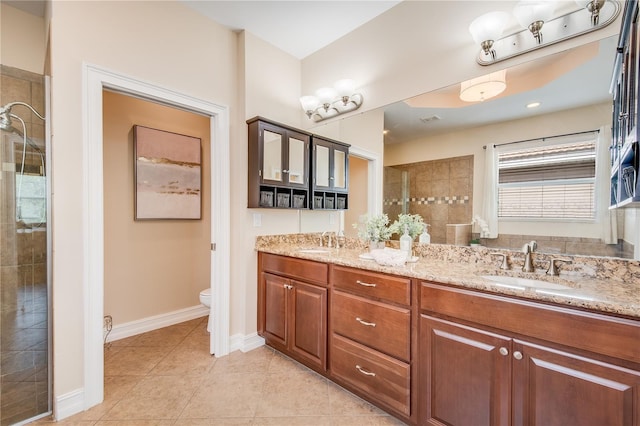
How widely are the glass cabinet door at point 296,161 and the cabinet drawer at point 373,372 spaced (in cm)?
143

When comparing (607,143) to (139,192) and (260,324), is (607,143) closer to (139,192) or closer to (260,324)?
Result: (260,324)

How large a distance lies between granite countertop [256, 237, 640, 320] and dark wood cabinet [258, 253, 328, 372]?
0.46 ft

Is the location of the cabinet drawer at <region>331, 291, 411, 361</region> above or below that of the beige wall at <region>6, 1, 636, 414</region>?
below

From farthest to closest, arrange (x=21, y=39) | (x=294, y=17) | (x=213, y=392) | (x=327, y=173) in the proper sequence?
(x=327, y=173)
(x=294, y=17)
(x=21, y=39)
(x=213, y=392)

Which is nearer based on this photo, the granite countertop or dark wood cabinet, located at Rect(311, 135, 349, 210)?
the granite countertop

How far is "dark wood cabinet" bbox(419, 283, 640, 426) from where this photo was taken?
100 cm

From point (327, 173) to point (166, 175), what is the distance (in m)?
1.70

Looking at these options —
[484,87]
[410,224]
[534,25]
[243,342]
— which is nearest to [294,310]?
[243,342]

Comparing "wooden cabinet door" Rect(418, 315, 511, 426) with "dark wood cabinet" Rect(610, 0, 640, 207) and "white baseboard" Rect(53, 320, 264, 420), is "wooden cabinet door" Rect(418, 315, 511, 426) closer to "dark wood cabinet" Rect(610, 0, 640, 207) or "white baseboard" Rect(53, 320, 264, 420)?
"dark wood cabinet" Rect(610, 0, 640, 207)

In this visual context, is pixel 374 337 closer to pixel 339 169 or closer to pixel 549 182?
pixel 549 182

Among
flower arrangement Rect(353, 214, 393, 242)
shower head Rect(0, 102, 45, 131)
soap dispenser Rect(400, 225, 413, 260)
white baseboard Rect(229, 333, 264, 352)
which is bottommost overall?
white baseboard Rect(229, 333, 264, 352)

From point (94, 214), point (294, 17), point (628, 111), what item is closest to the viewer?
point (628, 111)

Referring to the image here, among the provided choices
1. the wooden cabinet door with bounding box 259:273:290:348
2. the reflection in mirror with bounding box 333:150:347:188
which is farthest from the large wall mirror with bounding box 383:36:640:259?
the wooden cabinet door with bounding box 259:273:290:348

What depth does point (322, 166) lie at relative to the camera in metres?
2.77
